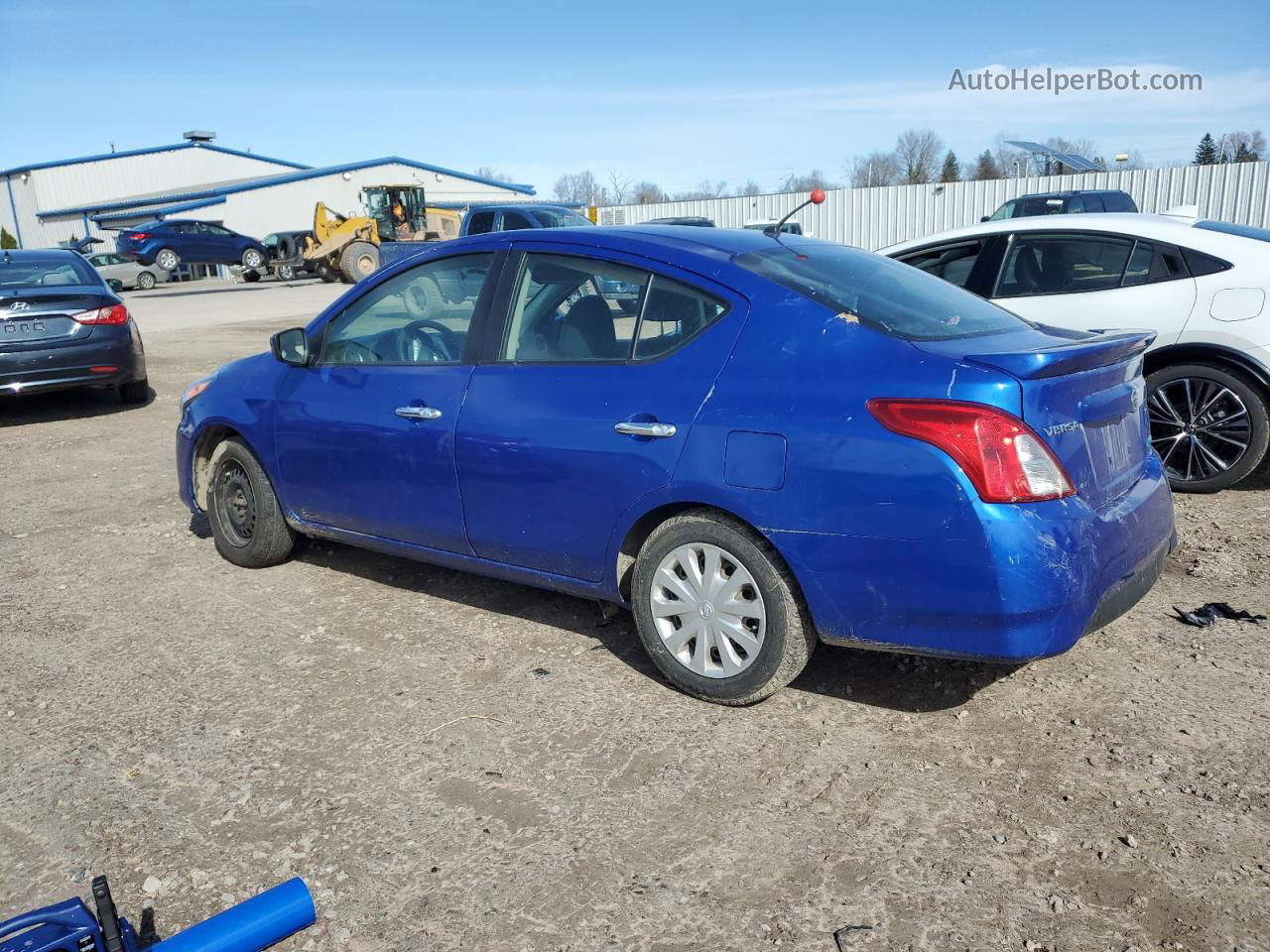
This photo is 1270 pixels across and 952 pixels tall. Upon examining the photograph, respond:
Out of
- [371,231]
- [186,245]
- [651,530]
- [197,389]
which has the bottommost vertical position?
[651,530]

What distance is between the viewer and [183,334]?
1766cm

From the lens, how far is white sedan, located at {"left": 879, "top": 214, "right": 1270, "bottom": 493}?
18.9 feet

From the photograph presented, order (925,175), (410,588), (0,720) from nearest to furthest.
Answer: (0,720)
(410,588)
(925,175)

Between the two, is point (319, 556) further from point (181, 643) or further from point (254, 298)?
point (254, 298)

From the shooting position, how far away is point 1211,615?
4320mm

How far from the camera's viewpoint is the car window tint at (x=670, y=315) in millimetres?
3646

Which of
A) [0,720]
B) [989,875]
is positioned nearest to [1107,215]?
[989,875]

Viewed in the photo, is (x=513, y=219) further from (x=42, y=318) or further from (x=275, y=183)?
(x=275, y=183)

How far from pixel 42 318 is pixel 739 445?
26.8 feet

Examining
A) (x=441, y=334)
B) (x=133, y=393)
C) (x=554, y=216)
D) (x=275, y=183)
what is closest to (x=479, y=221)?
(x=554, y=216)

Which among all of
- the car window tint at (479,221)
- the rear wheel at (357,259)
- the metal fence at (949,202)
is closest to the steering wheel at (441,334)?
the car window tint at (479,221)

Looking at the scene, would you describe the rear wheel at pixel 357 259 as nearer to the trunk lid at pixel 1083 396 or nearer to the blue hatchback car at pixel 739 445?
the blue hatchback car at pixel 739 445

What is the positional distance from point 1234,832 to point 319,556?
4.27 meters

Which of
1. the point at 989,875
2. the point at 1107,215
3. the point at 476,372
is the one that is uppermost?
the point at 1107,215
